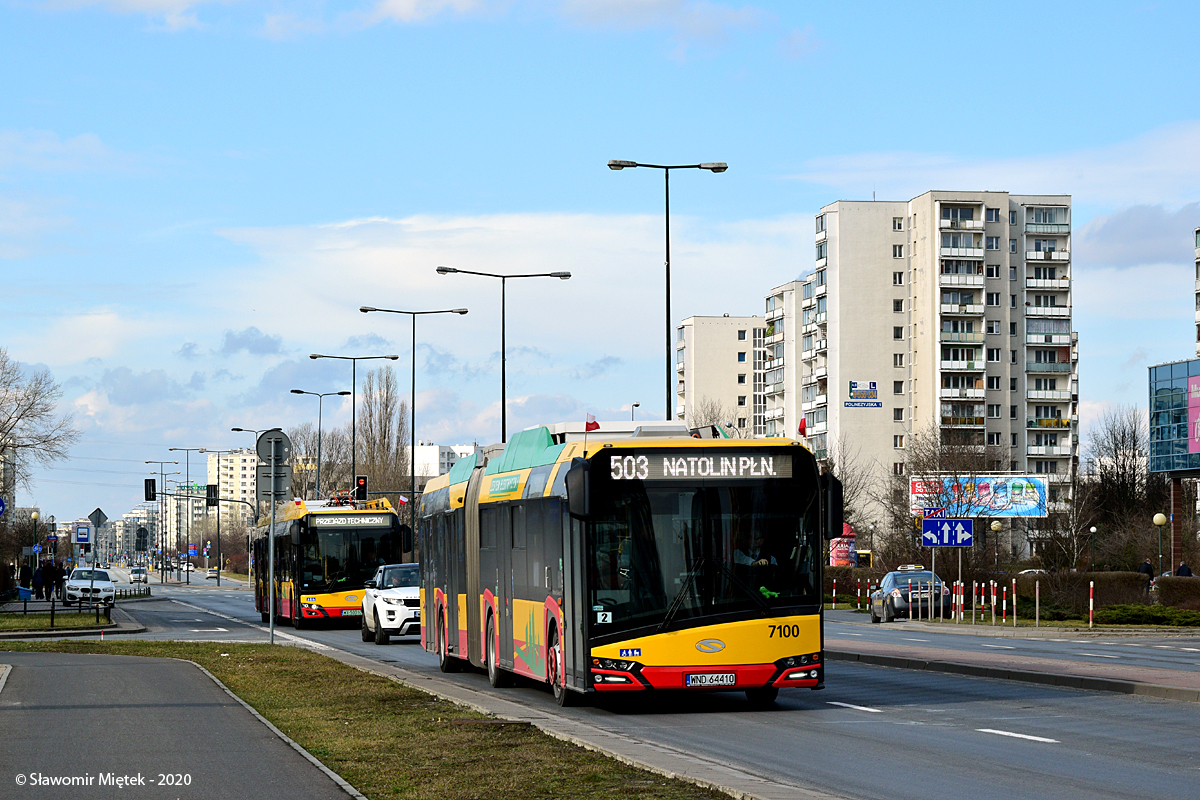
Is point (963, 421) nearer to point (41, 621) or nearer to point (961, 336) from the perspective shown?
point (961, 336)

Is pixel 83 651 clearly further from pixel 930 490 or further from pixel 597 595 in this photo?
pixel 930 490

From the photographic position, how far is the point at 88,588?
6044cm

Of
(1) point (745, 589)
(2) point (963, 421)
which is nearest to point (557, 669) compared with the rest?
(1) point (745, 589)

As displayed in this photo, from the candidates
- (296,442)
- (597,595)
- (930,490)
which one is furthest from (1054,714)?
(296,442)

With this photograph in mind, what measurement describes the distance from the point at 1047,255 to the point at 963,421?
49.0 feet

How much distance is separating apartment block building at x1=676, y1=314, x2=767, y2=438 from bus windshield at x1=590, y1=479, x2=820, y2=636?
500 ft

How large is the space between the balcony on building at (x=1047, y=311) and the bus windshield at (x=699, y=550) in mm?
115035

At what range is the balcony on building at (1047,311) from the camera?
127 meters

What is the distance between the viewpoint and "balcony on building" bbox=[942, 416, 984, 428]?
406ft

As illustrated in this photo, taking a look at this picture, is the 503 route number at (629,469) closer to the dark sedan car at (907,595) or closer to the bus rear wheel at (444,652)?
the bus rear wheel at (444,652)

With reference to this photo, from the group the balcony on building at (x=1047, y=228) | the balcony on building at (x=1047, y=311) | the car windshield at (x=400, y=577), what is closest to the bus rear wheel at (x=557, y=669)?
the car windshield at (x=400, y=577)

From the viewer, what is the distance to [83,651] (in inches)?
1167

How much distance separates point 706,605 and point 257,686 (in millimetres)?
6875

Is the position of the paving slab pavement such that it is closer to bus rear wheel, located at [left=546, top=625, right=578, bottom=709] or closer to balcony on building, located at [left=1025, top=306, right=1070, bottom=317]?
bus rear wheel, located at [left=546, top=625, right=578, bottom=709]
